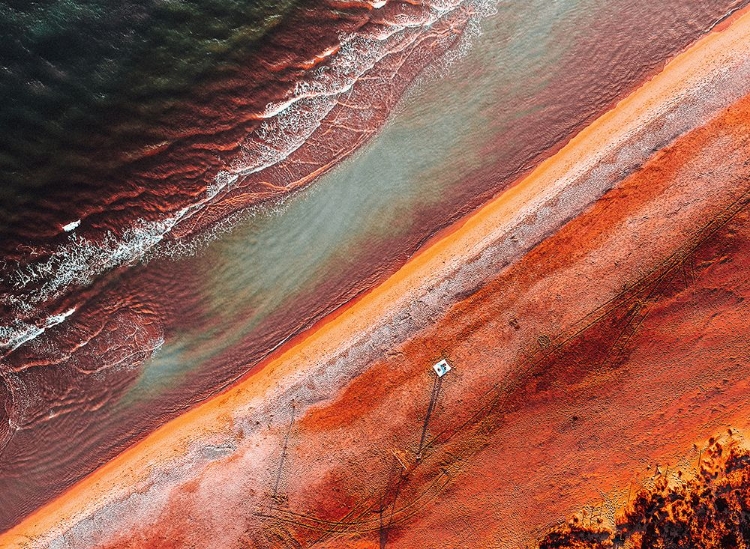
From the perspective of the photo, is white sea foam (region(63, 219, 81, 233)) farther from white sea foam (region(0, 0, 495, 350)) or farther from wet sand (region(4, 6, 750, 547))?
wet sand (region(4, 6, 750, 547))

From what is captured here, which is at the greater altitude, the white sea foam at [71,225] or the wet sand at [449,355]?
the white sea foam at [71,225]

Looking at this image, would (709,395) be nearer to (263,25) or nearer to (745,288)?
(745,288)

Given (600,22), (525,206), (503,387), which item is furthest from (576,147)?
(503,387)

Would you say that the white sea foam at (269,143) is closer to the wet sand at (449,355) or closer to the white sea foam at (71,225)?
the white sea foam at (71,225)

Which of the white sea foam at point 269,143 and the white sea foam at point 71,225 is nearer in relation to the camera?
the white sea foam at point 71,225

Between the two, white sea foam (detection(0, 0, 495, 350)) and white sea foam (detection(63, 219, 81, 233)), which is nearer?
white sea foam (detection(63, 219, 81, 233))

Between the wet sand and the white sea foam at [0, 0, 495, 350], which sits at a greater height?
the white sea foam at [0, 0, 495, 350]

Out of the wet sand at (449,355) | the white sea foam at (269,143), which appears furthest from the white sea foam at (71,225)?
the wet sand at (449,355)

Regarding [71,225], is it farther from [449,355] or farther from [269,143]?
[449,355]

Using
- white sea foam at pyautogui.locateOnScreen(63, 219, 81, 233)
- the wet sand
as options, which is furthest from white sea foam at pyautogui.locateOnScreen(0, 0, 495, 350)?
the wet sand
